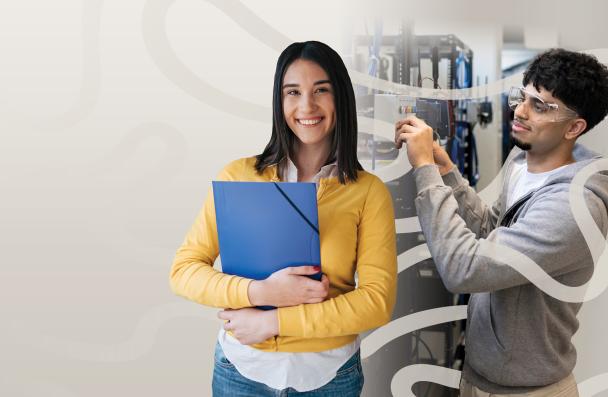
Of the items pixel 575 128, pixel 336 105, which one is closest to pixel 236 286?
pixel 336 105

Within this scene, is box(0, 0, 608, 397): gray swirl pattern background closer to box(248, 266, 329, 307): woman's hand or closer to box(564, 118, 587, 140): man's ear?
→ box(564, 118, 587, 140): man's ear

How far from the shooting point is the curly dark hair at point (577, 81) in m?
1.36

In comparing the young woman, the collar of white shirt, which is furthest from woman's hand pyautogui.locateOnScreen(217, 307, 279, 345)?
the collar of white shirt

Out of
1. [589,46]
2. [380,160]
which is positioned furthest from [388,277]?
[589,46]

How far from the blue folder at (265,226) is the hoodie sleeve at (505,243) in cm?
27

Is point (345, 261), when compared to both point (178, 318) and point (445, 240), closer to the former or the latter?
point (445, 240)

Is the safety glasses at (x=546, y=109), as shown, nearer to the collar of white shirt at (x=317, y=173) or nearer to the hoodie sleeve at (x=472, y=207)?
the hoodie sleeve at (x=472, y=207)

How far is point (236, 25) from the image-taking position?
6.11 ft

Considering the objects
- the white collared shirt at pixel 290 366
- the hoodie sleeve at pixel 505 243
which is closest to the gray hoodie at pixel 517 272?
the hoodie sleeve at pixel 505 243

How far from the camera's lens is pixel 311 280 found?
1231 millimetres

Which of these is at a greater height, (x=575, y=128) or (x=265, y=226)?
(x=575, y=128)

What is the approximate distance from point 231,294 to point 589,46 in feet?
3.59

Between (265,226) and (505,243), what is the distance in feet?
1.63

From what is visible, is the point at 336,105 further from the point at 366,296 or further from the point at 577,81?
the point at 577,81
